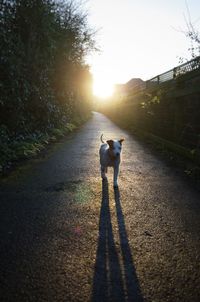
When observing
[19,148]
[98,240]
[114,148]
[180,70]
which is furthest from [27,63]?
[98,240]

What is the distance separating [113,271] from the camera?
3.13 m

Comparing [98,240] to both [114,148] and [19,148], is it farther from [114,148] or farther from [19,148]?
[19,148]

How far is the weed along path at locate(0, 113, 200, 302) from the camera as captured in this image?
2.84m

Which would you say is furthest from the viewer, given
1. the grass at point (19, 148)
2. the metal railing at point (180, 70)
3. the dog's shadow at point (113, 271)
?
the metal railing at point (180, 70)

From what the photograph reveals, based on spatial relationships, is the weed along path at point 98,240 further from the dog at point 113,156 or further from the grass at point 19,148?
the grass at point 19,148

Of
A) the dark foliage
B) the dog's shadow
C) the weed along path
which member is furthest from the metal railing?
the dog's shadow

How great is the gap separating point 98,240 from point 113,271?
28.3 inches

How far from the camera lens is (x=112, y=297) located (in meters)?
2.72

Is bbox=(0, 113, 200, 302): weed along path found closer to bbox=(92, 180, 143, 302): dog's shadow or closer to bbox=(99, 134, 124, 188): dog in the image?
bbox=(92, 180, 143, 302): dog's shadow

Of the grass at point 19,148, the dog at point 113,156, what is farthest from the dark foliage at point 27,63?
the dog at point 113,156

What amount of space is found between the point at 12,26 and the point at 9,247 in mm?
10970

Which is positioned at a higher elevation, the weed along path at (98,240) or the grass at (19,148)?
the grass at (19,148)

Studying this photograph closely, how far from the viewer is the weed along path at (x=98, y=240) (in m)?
2.84

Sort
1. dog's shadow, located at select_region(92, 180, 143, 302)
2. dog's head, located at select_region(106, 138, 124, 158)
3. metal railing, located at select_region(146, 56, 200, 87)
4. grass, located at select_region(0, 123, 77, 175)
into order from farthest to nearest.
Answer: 1. metal railing, located at select_region(146, 56, 200, 87)
2. grass, located at select_region(0, 123, 77, 175)
3. dog's head, located at select_region(106, 138, 124, 158)
4. dog's shadow, located at select_region(92, 180, 143, 302)
